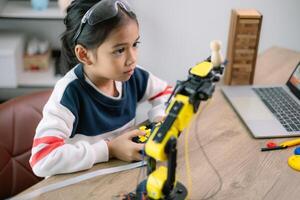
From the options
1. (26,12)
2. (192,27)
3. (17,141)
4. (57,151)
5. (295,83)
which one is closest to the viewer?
(57,151)

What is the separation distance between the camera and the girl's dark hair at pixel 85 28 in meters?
1.03

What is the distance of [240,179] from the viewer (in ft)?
3.17

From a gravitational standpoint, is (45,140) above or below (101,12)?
below

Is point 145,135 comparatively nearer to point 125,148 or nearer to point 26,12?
point 125,148

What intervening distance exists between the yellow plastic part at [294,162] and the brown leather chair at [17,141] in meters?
0.78

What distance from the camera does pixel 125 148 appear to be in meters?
1.01

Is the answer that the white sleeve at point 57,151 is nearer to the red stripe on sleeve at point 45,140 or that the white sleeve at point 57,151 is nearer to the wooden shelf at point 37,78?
the red stripe on sleeve at point 45,140

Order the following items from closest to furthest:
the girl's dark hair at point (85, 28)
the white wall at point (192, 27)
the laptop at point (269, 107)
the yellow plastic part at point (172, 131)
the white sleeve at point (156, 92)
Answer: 1. the yellow plastic part at point (172, 131)
2. the girl's dark hair at point (85, 28)
3. the laptop at point (269, 107)
4. the white sleeve at point (156, 92)
5. the white wall at point (192, 27)

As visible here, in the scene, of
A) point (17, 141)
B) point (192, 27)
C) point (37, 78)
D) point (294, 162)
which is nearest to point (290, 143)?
point (294, 162)

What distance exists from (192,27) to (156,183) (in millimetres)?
1699

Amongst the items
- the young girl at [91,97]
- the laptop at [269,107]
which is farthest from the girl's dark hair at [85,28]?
the laptop at [269,107]

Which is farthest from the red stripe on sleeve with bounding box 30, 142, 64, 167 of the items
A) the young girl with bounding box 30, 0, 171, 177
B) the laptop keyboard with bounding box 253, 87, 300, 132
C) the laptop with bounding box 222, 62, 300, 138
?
the laptop keyboard with bounding box 253, 87, 300, 132

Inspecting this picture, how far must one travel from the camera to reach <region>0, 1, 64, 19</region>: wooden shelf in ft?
6.72

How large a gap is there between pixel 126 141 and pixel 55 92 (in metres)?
0.25
